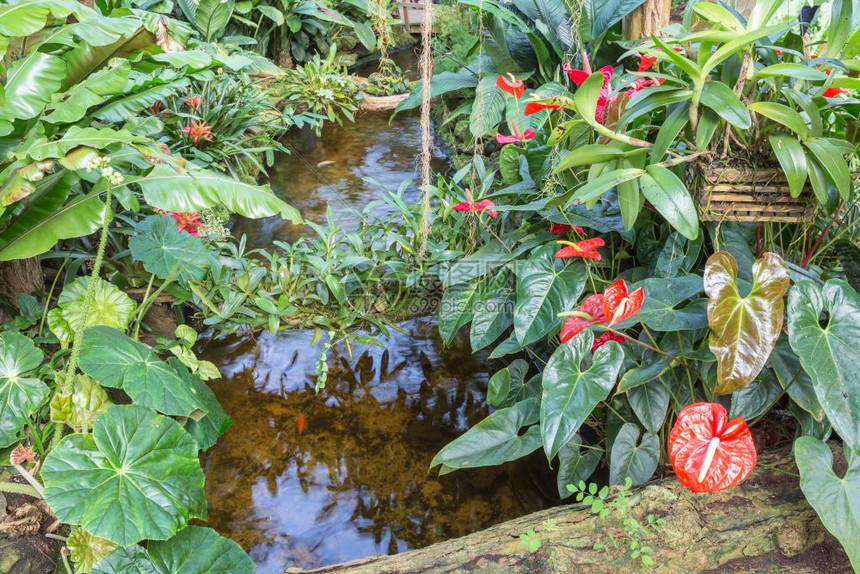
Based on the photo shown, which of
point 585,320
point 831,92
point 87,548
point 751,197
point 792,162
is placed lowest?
point 87,548

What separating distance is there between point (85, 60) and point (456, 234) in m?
1.57

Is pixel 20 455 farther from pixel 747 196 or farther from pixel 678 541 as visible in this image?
pixel 747 196

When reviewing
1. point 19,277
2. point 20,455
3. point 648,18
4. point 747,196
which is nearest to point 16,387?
point 20,455

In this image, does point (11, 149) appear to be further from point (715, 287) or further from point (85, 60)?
point (715, 287)

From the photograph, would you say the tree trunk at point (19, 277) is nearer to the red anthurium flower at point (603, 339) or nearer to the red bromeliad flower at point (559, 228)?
the red bromeliad flower at point (559, 228)

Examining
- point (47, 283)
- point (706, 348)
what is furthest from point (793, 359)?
point (47, 283)

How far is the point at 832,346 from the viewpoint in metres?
1.45

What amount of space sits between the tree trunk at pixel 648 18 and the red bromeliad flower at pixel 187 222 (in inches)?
89.6

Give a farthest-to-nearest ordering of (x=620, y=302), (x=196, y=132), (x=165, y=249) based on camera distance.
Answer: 1. (x=196, y=132)
2. (x=165, y=249)
3. (x=620, y=302)

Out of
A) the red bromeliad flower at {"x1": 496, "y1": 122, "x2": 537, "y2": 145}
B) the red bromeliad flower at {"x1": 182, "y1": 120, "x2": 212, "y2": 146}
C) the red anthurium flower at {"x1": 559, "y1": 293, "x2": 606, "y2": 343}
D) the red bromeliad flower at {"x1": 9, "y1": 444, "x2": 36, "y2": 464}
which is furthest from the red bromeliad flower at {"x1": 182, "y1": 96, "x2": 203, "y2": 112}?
the red anthurium flower at {"x1": 559, "y1": 293, "x2": 606, "y2": 343}

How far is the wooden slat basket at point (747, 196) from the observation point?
63.1 inches

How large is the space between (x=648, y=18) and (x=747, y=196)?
76.6 inches

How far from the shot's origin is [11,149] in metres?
2.04

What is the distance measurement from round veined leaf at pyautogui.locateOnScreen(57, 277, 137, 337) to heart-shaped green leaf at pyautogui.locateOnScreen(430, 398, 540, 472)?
1131 mm
